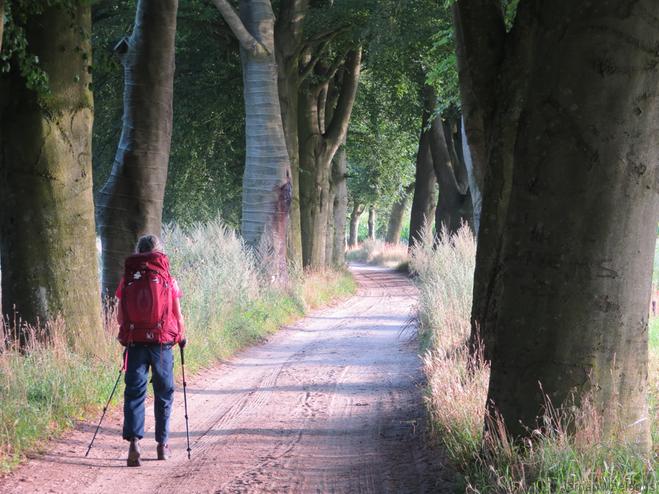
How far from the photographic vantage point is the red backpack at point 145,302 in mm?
7582

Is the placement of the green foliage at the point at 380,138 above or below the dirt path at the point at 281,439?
above

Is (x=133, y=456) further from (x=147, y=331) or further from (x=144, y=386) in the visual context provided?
(x=147, y=331)

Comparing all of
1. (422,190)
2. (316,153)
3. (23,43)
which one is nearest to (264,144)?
(316,153)

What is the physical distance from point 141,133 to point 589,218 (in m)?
7.64

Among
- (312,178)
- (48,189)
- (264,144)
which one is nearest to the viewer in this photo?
(48,189)

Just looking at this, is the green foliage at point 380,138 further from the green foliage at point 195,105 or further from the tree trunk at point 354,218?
the tree trunk at point 354,218

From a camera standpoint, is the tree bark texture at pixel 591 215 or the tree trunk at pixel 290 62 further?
the tree trunk at pixel 290 62

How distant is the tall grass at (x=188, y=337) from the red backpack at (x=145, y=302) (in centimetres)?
125

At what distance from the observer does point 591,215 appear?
548 centimetres

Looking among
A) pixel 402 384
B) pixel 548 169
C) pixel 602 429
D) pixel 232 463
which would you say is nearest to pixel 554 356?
pixel 602 429

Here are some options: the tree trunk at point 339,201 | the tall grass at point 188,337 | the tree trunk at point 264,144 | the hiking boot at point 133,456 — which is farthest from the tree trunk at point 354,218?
the hiking boot at point 133,456

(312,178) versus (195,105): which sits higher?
(195,105)

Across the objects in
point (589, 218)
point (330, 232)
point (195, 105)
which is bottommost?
point (330, 232)

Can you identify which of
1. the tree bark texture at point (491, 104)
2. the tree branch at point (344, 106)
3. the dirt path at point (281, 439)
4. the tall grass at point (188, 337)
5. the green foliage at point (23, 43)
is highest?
the tree branch at point (344, 106)
